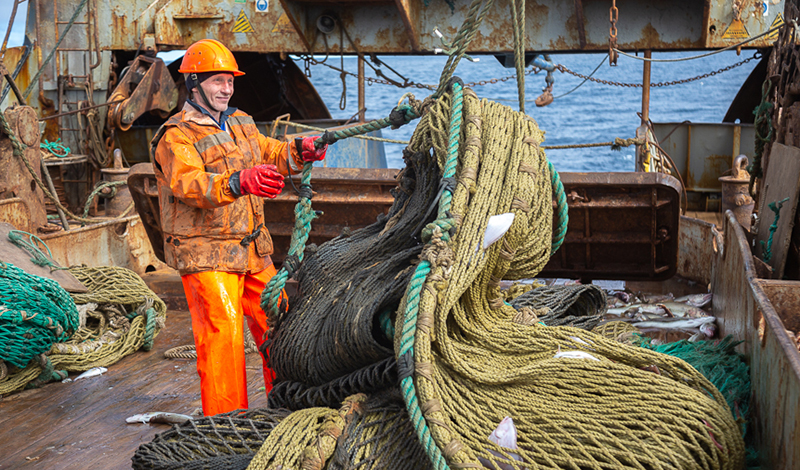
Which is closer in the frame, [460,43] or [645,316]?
[460,43]

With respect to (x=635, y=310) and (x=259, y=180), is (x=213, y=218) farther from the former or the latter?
(x=635, y=310)

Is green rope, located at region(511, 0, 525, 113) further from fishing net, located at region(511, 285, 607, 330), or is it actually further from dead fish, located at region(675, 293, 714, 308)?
dead fish, located at region(675, 293, 714, 308)

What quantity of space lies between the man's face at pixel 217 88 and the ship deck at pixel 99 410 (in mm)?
1559

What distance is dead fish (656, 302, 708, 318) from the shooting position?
4719 mm

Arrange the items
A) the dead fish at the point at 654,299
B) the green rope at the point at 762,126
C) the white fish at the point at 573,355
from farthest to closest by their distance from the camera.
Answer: the dead fish at the point at 654,299 → the green rope at the point at 762,126 → the white fish at the point at 573,355

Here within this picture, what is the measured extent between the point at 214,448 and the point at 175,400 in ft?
5.61

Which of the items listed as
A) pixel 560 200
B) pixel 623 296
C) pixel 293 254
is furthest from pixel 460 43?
pixel 623 296

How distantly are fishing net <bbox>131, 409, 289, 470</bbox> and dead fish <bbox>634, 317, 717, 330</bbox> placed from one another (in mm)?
2788

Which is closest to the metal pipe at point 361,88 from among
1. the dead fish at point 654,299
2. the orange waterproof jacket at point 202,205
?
the dead fish at point 654,299

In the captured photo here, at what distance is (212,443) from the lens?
95.6 inches

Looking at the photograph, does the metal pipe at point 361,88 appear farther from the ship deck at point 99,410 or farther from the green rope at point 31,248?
the ship deck at point 99,410

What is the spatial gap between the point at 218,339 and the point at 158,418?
64 cm

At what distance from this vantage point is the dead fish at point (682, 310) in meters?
4.72

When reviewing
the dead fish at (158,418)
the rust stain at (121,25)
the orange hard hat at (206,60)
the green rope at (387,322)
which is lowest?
the dead fish at (158,418)
